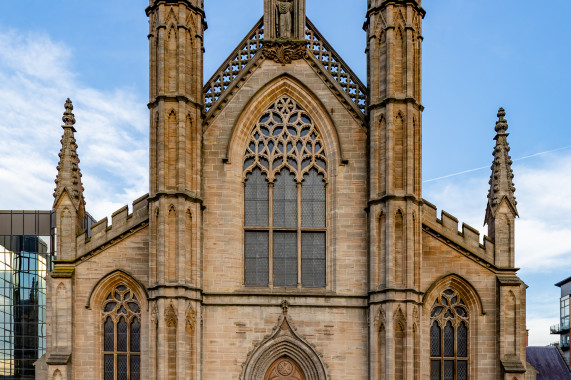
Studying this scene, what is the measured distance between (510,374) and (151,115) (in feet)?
45.4

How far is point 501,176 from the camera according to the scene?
21250 millimetres

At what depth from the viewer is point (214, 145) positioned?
21.6 meters

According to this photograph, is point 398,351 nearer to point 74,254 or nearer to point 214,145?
point 214,145

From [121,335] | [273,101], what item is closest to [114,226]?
[121,335]

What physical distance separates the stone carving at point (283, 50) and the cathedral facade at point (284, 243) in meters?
0.05

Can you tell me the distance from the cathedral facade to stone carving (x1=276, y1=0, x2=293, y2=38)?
1.79 ft

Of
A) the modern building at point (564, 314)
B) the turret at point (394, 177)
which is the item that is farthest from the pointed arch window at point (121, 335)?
the modern building at point (564, 314)

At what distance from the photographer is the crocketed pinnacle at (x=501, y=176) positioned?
829 inches

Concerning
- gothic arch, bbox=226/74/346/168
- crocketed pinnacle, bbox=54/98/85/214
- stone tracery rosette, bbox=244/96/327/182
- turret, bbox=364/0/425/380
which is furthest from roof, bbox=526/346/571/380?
crocketed pinnacle, bbox=54/98/85/214

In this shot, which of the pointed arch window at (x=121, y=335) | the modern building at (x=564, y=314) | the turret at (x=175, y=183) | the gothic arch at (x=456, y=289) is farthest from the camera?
the modern building at (x=564, y=314)

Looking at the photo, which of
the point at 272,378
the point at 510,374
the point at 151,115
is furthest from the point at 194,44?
the point at 510,374

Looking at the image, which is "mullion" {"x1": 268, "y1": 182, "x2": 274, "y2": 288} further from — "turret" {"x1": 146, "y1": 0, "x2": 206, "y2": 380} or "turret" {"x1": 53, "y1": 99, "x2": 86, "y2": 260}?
"turret" {"x1": 53, "y1": 99, "x2": 86, "y2": 260}

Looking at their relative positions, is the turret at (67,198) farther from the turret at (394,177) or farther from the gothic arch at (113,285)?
the turret at (394,177)

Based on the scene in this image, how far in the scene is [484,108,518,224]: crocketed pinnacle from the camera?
69.1 feet
